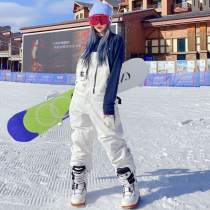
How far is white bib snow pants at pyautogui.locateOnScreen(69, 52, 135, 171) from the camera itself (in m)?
1.80

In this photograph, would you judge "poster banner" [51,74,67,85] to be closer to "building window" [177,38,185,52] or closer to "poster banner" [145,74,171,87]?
"poster banner" [145,74,171,87]

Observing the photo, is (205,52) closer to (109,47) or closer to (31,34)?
(31,34)

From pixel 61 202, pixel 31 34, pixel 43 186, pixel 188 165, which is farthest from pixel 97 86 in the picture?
pixel 31 34

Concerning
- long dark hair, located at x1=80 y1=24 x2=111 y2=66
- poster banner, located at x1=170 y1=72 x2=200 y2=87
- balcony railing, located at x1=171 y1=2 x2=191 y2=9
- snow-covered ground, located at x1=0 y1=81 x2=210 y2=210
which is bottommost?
snow-covered ground, located at x1=0 y1=81 x2=210 y2=210

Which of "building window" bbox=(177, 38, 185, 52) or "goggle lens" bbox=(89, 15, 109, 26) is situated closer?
"goggle lens" bbox=(89, 15, 109, 26)

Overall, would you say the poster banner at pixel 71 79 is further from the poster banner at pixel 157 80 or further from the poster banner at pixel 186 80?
the poster banner at pixel 186 80

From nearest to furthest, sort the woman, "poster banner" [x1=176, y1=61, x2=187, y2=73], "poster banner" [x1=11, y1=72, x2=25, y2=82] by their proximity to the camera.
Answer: the woman → "poster banner" [x1=176, y1=61, x2=187, y2=73] → "poster banner" [x1=11, y1=72, x2=25, y2=82]

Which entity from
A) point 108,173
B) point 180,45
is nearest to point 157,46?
point 180,45

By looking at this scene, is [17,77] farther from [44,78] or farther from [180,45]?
[180,45]

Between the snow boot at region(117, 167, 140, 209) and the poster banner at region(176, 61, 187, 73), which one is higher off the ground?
the poster banner at region(176, 61, 187, 73)

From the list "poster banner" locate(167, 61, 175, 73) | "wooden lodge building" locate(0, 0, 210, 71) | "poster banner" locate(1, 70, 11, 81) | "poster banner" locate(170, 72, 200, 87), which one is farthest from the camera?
"poster banner" locate(1, 70, 11, 81)

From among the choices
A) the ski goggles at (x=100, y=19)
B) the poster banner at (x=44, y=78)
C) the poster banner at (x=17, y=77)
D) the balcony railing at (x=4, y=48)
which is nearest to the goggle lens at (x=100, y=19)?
the ski goggles at (x=100, y=19)

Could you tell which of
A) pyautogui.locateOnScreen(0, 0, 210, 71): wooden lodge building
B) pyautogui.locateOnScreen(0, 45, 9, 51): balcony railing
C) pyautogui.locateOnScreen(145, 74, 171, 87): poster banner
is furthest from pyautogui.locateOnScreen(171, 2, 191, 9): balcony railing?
pyautogui.locateOnScreen(0, 45, 9, 51): balcony railing

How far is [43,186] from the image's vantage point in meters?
2.23
